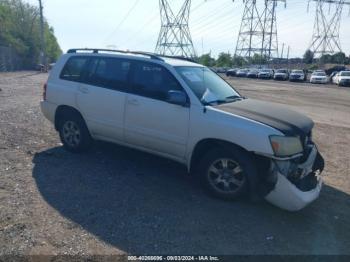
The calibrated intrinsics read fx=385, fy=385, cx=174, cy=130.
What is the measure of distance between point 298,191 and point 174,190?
5.56 ft

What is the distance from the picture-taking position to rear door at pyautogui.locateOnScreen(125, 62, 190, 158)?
5438 mm

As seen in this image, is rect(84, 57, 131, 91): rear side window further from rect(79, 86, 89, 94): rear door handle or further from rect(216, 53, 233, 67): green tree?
rect(216, 53, 233, 67): green tree

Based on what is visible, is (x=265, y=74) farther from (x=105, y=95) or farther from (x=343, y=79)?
(x=105, y=95)

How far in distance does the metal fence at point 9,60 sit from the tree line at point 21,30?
1463 millimetres

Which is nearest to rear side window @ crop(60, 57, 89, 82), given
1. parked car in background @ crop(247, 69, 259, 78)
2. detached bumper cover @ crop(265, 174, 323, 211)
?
detached bumper cover @ crop(265, 174, 323, 211)

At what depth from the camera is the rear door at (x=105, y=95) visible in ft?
20.1

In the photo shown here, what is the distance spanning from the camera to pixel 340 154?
8.05 meters

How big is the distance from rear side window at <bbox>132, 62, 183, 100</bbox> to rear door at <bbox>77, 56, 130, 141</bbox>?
8.5 inches

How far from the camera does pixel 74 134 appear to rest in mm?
6891

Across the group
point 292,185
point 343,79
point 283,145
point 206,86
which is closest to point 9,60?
point 343,79

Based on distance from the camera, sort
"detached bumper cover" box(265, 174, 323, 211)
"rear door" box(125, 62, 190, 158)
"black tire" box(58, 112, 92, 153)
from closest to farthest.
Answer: "detached bumper cover" box(265, 174, 323, 211) < "rear door" box(125, 62, 190, 158) < "black tire" box(58, 112, 92, 153)

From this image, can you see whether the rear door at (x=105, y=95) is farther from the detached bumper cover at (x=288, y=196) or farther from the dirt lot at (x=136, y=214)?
the detached bumper cover at (x=288, y=196)

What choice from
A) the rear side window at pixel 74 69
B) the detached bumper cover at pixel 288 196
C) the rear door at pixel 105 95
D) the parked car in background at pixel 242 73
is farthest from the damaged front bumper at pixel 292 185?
the parked car in background at pixel 242 73

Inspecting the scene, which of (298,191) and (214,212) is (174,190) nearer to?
(214,212)
